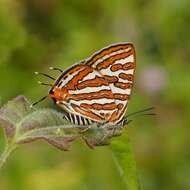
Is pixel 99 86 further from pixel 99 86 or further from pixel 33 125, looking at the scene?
pixel 33 125

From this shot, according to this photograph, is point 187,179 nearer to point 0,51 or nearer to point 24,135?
point 0,51

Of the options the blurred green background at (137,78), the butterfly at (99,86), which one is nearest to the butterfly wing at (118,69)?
the butterfly at (99,86)

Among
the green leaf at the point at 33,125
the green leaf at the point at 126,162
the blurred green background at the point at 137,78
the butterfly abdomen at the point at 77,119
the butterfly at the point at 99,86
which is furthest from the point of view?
the blurred green background at the point at 137,78

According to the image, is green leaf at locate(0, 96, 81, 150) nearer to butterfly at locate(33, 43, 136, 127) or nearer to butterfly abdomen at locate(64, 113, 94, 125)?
butterfly abdomen at locate(64, 113, 94, 125)


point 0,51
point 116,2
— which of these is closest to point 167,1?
point 116,2

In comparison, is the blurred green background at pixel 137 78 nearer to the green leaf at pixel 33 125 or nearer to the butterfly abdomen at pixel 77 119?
the butterfly abdomen at pixel 77 119

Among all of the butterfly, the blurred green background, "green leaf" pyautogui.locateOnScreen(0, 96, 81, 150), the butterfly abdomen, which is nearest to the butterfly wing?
the butterfly
